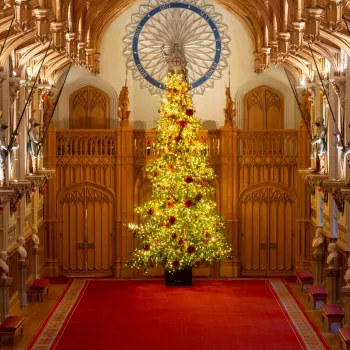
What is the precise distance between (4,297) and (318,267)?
8.00m

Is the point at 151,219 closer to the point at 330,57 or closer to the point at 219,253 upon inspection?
the point at 219,253

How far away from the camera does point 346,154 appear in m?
19.2

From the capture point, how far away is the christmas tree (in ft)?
83.6

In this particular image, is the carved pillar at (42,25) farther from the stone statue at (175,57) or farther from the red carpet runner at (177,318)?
the stone statue at (175,57)

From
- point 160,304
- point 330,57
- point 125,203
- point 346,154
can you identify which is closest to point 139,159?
point 125,203

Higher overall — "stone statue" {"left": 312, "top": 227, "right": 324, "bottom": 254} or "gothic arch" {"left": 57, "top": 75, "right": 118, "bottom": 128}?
"gothic arch" {"left": 57, "top": 75, "right": 118, "bottom": 128}

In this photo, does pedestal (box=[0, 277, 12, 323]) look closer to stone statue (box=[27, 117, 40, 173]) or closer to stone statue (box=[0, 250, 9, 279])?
stone statue (box=[0, 250, 9, 279])

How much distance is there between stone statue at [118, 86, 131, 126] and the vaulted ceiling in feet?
3.80

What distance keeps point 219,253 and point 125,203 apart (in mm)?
3384

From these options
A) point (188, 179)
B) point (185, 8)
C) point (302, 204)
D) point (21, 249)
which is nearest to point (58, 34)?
point (21, 249)

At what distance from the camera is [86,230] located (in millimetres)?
27859

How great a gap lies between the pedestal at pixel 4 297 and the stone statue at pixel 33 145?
465 cm

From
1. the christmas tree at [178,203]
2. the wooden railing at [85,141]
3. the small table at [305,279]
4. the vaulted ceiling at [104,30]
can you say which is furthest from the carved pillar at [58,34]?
the small table at [305,279]

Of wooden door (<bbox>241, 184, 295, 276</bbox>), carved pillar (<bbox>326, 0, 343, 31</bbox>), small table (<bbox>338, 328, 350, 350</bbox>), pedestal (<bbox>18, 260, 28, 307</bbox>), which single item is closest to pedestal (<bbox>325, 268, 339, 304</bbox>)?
small table (<bbox>338, 328, 350, 350</bbox>)
